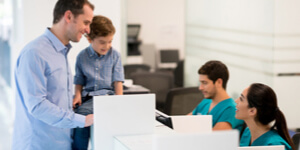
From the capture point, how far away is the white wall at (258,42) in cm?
394

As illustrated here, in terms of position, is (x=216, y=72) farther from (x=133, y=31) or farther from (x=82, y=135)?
(x=133, y=31)

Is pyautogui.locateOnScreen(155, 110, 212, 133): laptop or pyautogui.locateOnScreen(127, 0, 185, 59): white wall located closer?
pyautogui.locateOnScreen(155, 110, 212, 133): laptop

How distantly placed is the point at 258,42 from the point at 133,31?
14.3ft

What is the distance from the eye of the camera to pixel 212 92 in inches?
131

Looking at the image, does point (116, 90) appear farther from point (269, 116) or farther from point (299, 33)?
point (299, 33)

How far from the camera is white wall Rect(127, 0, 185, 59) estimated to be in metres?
8.46

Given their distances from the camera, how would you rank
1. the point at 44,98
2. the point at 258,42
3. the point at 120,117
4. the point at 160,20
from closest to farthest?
1. the point at 120,117
2. the point at 44,98
3. the point at 258,42
4. the point at 160,20

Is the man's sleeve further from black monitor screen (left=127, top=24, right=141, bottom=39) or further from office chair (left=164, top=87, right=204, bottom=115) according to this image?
black monitor screen (left=127, top=24, right=141, bottom=39)

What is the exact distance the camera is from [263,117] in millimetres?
2564

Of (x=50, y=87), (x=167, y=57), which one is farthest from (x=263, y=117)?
(x=167, y=57)

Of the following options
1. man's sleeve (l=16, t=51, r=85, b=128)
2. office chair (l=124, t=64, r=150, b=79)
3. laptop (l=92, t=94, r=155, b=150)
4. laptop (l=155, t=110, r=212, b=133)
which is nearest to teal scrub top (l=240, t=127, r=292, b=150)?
laptop (l=155, t=110, r=212, b=133)

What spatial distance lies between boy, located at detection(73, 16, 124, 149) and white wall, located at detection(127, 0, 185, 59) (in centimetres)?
569

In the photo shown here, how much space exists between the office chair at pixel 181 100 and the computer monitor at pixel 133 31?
411 cm

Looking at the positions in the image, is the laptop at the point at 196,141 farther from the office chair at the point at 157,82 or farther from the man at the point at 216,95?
the office chair at the point at 157,82
